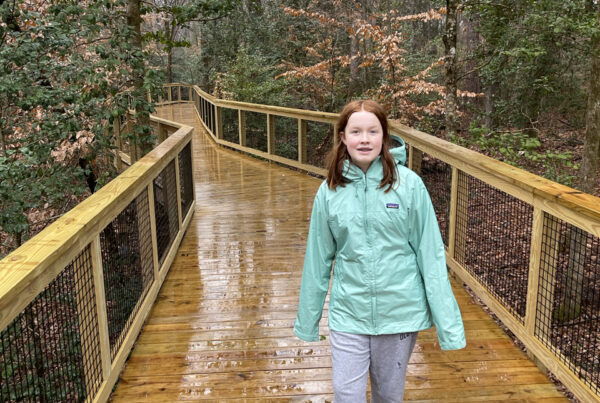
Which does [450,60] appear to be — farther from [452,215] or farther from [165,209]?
[165,209]

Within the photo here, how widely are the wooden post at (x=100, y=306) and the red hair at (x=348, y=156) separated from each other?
1382 millimetres

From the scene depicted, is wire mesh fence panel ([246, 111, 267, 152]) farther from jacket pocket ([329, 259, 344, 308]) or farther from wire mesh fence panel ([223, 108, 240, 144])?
jacket pocket ([329, 259, 344, 308])

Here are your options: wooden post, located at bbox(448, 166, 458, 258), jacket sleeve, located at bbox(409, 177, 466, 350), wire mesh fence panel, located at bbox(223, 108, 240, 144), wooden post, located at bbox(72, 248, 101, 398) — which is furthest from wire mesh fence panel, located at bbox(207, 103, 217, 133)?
jacket sleeve, located at bbox(409, 177, 466, 350)

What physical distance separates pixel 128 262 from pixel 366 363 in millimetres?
2756

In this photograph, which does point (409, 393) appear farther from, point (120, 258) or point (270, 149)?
point (270, 149)

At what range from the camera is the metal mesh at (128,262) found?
12.6 feet

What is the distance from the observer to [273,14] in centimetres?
2128

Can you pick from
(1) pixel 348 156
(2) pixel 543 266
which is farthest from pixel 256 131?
(1) pixel 348 156

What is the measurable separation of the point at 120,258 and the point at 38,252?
2374 millimetres

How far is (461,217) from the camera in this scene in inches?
176

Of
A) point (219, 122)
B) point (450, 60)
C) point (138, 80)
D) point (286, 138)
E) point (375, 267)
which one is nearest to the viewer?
point (375, 267)

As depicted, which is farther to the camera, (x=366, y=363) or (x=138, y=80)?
(x=138, y=80)

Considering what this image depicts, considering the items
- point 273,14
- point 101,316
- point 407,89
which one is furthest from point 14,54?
point 273,14


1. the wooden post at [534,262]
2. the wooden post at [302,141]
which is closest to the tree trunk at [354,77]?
the wooden post at [302,141]
